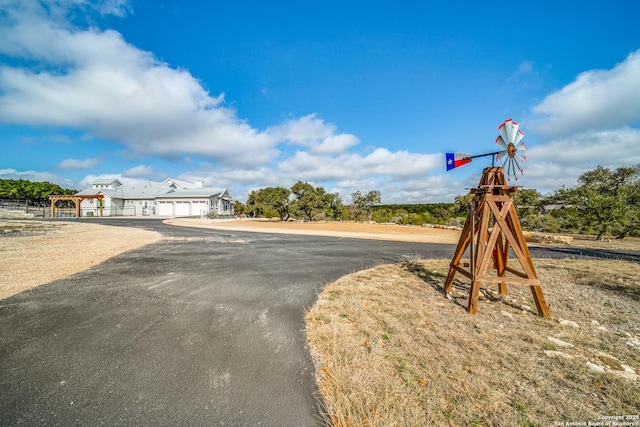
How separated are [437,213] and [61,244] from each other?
43.4 metres

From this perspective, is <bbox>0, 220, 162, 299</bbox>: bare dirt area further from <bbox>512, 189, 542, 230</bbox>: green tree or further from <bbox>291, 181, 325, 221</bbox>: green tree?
<bbox>512, 189, 542, 230</bbox>: green tree

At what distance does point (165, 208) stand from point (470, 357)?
166 feet

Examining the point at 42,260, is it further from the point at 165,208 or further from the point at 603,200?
the point at 165,208

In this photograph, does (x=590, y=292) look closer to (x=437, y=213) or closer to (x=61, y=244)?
(x=61, y=244)

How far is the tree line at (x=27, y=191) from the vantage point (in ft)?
159

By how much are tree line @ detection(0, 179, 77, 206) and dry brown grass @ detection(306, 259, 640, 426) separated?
6991cm

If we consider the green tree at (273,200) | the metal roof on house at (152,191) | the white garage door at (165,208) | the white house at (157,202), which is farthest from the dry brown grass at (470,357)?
the white garage door at (165,208)

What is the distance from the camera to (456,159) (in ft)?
19.4

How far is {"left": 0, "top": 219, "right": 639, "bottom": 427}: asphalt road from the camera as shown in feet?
7.89

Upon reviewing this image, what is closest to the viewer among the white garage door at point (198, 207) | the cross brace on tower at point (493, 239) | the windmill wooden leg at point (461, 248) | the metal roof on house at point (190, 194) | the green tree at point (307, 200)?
the cross brace on tower at point (493, 239)

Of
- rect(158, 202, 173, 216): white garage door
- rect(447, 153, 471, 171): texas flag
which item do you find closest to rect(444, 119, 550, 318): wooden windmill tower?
rect(447, 153, 471, 171): texas flag

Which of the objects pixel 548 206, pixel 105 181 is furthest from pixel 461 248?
pixel 105 181

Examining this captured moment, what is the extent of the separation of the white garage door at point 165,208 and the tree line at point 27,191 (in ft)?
85.8

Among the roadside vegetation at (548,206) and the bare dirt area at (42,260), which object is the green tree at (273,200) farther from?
the bare dirt area at (42,260)
